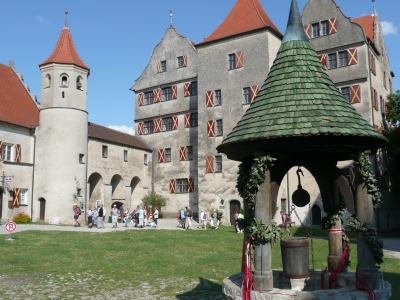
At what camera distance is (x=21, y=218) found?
3203 cm

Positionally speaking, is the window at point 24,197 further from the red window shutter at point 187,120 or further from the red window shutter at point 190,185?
the red window shutter at point 187,120

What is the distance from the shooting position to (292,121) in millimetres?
7395

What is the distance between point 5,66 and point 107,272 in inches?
1192

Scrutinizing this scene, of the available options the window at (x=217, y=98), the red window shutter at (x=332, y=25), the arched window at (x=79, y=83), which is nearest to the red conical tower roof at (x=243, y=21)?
the red window shutter at (x=332, y=25)

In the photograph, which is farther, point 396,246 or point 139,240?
point 396,246

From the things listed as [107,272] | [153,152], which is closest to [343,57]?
[153,152]

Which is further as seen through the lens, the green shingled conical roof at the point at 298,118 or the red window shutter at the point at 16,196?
the red window shutter at the point at 16,196

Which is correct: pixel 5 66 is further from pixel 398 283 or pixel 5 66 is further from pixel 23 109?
pixel 398 283

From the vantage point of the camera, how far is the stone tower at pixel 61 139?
3344 centimetres

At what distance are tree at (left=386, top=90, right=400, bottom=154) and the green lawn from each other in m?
12.9

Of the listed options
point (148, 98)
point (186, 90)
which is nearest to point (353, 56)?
point (186, 90)

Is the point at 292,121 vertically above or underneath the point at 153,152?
underneath

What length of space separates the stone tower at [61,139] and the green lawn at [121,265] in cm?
1050

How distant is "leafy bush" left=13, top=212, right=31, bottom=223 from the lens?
3194cm
